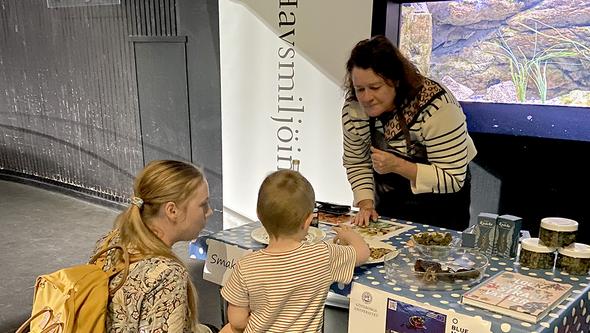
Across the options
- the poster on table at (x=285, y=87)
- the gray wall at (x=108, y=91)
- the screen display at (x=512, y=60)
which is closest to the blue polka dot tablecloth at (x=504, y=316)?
the screen display at (x=512, y=60)

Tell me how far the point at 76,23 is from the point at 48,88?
84cm

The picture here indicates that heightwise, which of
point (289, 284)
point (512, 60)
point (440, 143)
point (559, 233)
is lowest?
point (289, 284)

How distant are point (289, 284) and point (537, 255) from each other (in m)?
0.68

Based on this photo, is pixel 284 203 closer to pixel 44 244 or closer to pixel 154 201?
pixel 154 201

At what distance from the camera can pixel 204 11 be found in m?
3.89

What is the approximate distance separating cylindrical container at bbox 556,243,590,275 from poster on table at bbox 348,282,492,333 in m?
0.40

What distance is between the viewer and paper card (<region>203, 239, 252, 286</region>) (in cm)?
170

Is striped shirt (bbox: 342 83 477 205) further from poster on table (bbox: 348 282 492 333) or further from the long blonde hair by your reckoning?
the long blonde hair

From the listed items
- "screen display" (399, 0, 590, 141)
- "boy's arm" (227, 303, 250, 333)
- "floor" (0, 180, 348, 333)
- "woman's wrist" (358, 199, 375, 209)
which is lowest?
"floor" (0, 180, 348, 333)

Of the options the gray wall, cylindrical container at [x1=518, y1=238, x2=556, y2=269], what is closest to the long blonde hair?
cylindrical container at [x1=518, y1=238, x2=556, y2=269]

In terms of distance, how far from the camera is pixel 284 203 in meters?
1.40

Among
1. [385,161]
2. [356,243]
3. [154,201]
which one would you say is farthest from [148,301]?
[385,161]

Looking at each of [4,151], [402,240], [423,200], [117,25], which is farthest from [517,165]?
[4,151]

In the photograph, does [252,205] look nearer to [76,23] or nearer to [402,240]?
[402,240]
